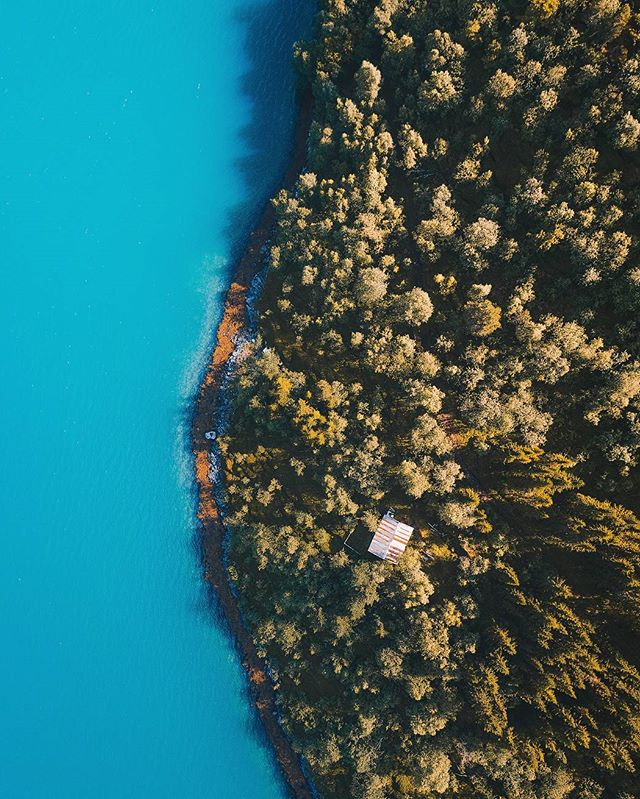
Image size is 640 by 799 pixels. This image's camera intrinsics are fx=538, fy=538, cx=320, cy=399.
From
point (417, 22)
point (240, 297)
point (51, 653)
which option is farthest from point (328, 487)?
point (417, 22)

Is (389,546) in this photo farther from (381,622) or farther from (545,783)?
(545,783)

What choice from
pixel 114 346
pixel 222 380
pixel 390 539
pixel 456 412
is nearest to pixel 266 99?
pixel 222 380

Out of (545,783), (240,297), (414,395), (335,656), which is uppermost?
(240,297)

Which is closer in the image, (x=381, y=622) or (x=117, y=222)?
(x=381, y=622)

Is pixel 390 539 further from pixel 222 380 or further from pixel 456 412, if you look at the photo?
pixel 222 380

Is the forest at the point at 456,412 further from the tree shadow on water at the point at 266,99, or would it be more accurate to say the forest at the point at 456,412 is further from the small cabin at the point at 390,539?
the tree shadow on water at the point at 266,99

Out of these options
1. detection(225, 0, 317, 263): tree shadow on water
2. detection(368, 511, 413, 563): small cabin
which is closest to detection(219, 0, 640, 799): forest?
detection(368, 511, 413, 563): small cabin

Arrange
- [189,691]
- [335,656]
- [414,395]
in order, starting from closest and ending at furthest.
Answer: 1. [414,395]
2. [335,656]
3. [189,691]

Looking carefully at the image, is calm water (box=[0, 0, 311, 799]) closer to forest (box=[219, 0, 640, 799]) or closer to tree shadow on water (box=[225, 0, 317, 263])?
tree shadow on water (box=[225, 0, 317, 263])
